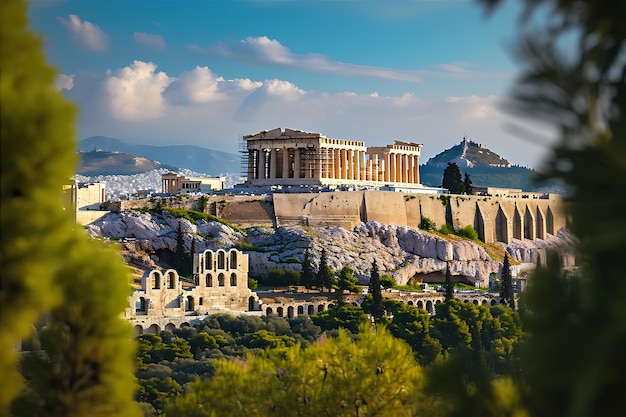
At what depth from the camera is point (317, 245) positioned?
52.2 metres

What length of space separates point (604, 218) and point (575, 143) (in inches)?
14.5

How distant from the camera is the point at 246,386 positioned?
497 inches

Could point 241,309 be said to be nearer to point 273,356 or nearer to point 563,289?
point 273,356

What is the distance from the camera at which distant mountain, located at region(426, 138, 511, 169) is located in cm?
15125

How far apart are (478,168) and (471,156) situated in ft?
24.7

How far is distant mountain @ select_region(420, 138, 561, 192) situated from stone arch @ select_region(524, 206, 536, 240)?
6397 cm

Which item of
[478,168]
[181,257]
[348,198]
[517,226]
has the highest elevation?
[478,168]

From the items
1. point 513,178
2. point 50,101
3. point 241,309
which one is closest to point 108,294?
point 50,101

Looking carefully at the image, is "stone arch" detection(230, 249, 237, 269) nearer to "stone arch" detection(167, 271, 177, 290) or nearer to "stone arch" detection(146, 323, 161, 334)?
"stone arch" detection(167, 271, 177, 290)

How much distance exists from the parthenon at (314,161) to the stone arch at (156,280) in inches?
972

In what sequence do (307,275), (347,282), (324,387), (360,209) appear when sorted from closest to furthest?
(324,387)
(347,282)
(307,275)
(360,209)

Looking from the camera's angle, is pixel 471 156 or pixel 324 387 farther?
pixel 471 156

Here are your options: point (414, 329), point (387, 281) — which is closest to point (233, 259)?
point (414, 329)

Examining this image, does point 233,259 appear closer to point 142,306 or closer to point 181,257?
point 142,306
